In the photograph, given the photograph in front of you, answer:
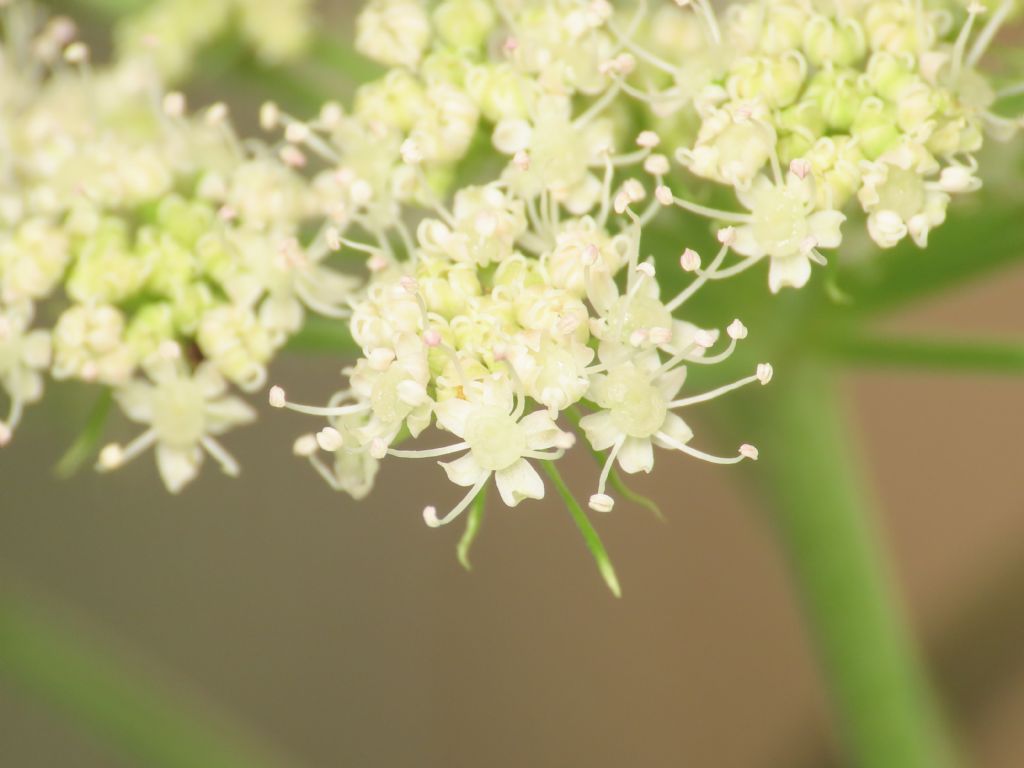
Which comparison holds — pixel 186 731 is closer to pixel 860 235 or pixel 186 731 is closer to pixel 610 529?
pixel 860 235

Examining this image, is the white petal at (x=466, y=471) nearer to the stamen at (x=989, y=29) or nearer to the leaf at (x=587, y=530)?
the leaf at (x=587, y=530)

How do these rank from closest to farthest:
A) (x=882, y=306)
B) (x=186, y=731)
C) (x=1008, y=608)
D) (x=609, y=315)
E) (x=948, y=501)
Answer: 1. (x=609, y=315)
2. (x=882, y=306)
3. (x=186, y=731)
4. (x=1008, y=608)
5. (x=948, y=501)

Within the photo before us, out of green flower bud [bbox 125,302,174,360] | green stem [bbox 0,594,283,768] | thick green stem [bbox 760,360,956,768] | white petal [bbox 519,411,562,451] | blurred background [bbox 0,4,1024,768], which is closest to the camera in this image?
white petal [bbox 519,411,562,451]

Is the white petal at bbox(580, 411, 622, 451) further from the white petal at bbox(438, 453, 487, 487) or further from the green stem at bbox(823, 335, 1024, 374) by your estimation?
the green stem at bbox(823, 335, 1024, 374)

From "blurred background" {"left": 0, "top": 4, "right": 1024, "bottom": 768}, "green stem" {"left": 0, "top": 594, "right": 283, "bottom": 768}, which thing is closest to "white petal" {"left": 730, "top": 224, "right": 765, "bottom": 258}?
"green stem" {"left": 0, "top": 594, "right": 283, "bottom": 768}

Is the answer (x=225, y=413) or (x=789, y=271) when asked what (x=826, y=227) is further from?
(x=225, y=413)

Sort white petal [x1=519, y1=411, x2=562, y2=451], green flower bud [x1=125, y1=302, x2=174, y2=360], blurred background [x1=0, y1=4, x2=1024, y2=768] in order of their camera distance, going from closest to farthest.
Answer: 1. white petal [x1=519, y1=411, x2=562, y2=451]
2. green flower bud [x1=125, y1=302, x2=174, y2=360]
3. blurred background [x1=0, y1=4, x2=1024, y2=768]

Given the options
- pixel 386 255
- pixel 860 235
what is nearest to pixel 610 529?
pixel 860 235
